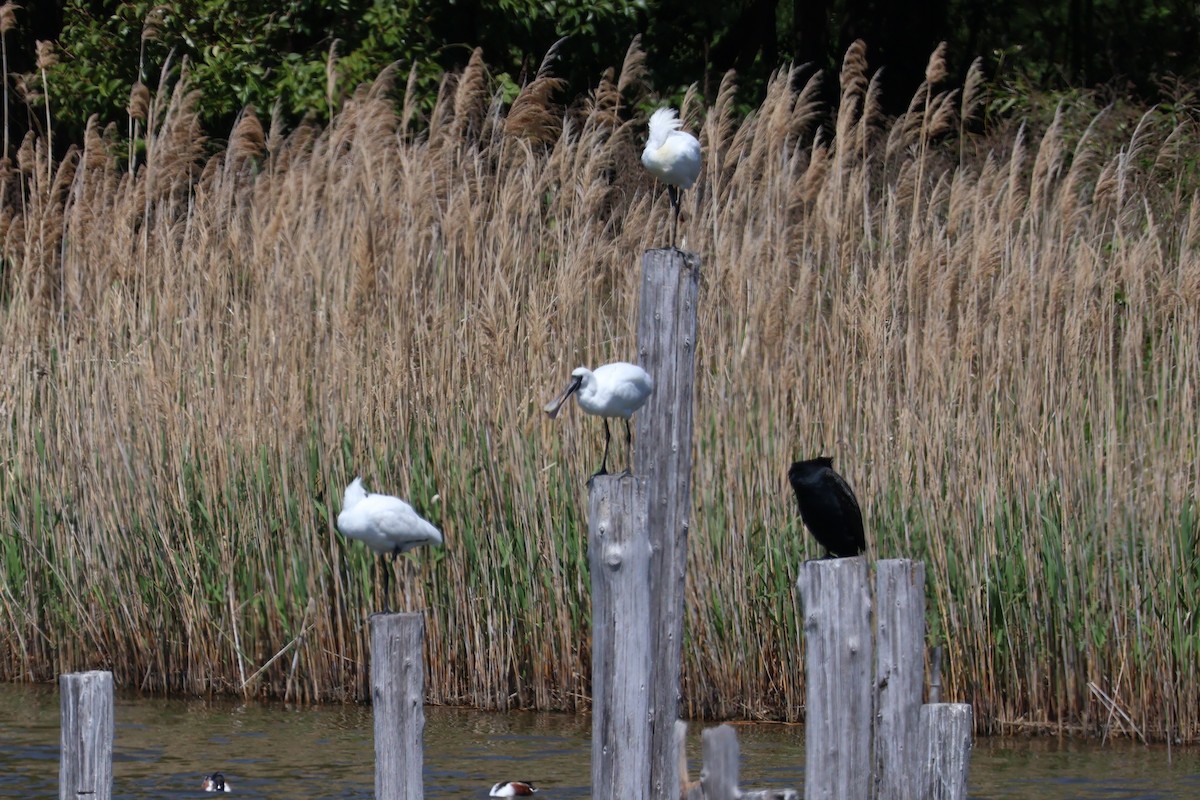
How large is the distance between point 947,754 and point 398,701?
5.02 feet

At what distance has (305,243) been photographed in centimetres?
858

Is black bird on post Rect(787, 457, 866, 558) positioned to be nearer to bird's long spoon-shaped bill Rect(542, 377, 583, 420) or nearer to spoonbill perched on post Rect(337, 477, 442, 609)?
bird's long spoon-shaped bill Rect(542, 377, 583, 420)

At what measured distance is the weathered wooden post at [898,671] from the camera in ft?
16.9

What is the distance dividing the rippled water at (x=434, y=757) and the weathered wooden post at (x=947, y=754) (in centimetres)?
182

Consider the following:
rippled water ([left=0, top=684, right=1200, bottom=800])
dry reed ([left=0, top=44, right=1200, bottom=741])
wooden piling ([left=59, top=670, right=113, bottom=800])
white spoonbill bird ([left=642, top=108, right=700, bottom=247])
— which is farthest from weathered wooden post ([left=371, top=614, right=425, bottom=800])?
dry reed ([left=0, top=44, right=1200, bottom=741])

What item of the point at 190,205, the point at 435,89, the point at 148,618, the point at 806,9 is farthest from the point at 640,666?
the point at 806,9

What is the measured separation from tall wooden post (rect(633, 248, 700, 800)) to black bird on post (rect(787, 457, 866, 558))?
35 centimetres

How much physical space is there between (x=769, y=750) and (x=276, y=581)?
7.95 feet

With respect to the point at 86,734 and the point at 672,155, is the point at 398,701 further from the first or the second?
the point at 672,155

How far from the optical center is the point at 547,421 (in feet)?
26.3

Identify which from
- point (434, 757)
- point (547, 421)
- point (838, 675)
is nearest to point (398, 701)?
point (838, 675)

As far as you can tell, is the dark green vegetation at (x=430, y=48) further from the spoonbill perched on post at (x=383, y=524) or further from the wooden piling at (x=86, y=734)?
the wooden piling at (x=86, y=734)

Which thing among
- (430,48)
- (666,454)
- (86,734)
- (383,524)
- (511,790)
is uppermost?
(430,48)

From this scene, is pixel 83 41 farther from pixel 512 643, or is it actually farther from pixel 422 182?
pixel 512 643
